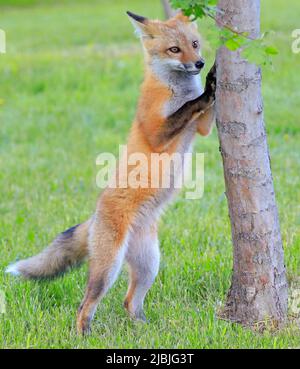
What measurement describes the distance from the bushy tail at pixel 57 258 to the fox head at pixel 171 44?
134 centimetres

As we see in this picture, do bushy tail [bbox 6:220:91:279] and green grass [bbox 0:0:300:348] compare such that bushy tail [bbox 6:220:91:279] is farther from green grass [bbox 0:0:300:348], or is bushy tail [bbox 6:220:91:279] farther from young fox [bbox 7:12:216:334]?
green grass [bbox 0:0:300:348]

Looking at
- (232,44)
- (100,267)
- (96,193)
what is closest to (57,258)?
(100,267)

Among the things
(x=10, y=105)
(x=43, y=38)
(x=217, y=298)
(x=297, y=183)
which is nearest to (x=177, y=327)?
(x=217, y=298)

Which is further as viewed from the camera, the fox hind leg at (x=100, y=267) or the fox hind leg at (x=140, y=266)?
the fox hind leg at (x=140, y=266)

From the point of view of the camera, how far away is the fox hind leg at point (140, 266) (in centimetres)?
560

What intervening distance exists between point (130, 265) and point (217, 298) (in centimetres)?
68

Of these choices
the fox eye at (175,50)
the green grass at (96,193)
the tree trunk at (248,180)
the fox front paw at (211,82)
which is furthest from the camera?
the fox eye at (175,50)

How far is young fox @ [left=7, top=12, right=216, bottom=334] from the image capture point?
5.29 meters

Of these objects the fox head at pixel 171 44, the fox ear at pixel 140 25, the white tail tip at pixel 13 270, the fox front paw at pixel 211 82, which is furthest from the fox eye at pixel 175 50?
the white tail tip at pixel 13 270

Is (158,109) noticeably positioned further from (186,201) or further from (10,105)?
(10,105)

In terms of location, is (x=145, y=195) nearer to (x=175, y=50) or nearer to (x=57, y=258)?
(x=57, y=258)

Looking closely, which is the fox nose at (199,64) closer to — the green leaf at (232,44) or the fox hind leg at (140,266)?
the fox hind leg at (140,266)

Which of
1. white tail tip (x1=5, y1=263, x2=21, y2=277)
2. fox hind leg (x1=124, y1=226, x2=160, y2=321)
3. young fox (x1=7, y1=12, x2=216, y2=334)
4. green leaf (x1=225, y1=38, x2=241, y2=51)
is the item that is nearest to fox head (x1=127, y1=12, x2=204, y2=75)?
young fox (x1=7, y1=12, x2=216, y2=334)

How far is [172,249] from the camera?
6727 mm
